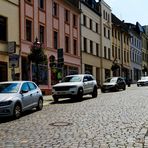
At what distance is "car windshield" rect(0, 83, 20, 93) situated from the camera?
674 inches

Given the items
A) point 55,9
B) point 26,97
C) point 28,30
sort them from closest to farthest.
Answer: point 26,97
point 28,30
point 55,9

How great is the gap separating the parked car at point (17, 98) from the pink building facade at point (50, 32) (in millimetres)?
10587

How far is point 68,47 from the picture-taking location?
142 feet

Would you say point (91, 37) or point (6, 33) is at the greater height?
point (91, 37)

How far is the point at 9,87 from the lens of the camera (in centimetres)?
1752

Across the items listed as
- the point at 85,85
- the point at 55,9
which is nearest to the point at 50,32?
the point at 55,9

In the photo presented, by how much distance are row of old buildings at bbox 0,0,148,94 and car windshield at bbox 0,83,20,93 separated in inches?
131

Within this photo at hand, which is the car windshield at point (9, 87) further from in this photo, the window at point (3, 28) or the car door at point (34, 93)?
the window at point (3, 28)

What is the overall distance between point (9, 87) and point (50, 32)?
2106cm

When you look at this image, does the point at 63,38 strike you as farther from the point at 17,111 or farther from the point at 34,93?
the point at 17,111

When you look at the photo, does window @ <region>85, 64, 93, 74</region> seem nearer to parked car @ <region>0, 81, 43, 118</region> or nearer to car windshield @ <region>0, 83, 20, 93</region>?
parked car @ <region>0, 81, 43, 118</region>

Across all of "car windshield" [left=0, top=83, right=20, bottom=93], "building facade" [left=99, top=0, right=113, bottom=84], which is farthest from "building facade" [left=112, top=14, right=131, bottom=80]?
"car windshield" [left=0, top=83, right=20, bottom=93]

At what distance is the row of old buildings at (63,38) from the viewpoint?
29781mm

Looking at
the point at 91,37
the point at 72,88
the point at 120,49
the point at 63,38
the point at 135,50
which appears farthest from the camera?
the point at 135,50
